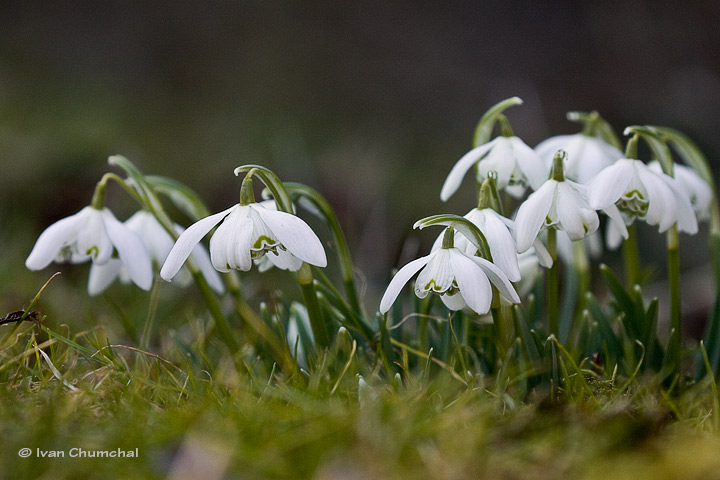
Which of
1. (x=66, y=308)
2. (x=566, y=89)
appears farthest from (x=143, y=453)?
(x=566, y=89)

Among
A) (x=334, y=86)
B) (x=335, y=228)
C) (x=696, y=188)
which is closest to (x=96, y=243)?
(x=335, y=228)

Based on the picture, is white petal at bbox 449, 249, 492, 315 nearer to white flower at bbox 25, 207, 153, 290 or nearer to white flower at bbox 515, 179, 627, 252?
white flower at bbox 515, 179, 627, 252

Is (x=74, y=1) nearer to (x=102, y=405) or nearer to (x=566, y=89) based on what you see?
(x=566, y=89)

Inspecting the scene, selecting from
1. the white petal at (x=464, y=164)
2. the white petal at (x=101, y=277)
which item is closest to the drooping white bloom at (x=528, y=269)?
the white petal at (x=464, y=164)

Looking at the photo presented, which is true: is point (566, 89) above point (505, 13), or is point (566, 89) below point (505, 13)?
below

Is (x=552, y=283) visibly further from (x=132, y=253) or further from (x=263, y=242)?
(x=132, y=253)

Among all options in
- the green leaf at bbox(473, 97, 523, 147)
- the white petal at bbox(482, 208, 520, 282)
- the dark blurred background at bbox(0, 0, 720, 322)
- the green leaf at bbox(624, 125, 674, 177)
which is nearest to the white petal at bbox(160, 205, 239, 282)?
the white petal at bbox(482, 208, 520, 282)
